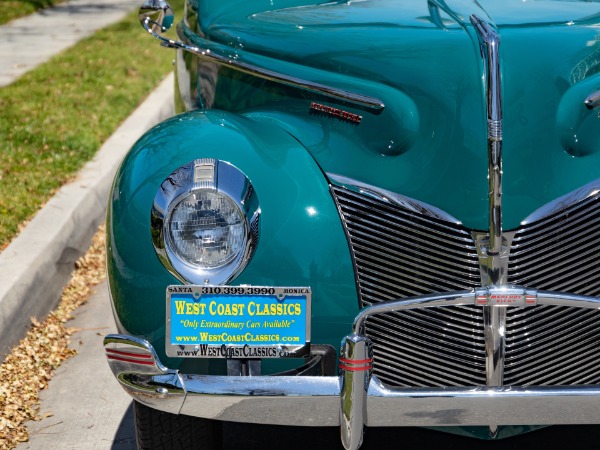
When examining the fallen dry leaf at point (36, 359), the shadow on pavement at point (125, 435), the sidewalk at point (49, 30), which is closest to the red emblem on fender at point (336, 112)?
the shadow on pavement at point (125, 435)

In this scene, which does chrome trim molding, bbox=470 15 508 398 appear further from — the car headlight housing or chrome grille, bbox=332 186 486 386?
the car headlight housing

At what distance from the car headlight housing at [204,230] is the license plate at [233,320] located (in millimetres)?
51

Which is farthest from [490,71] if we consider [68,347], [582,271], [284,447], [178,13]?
[178,13]

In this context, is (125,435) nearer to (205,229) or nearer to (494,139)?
(205,229)

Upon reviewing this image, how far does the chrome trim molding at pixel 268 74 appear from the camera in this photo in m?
2.76

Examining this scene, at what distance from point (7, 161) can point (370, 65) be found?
10.5ft

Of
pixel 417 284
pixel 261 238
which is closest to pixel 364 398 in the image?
pixel 417 284

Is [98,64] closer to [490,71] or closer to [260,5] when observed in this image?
[260,5]

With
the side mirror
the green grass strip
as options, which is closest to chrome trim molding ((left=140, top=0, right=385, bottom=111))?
the side mirror

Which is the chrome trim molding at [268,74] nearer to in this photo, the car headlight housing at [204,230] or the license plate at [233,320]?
the car headlight housing at [204,230]

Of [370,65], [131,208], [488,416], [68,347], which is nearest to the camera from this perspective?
[488,416]

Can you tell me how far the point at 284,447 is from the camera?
3.20m

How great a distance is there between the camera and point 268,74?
2.99 m

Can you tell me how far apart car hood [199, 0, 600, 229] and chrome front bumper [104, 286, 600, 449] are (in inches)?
13.7
